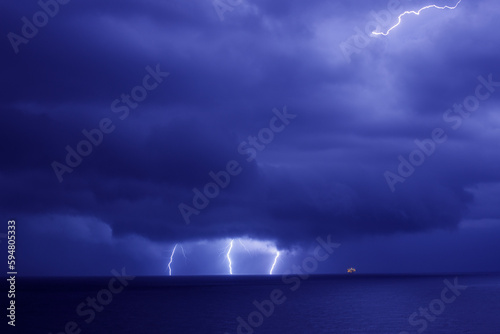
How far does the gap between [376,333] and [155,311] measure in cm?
4026

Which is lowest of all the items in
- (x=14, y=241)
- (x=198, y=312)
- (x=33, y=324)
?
(x=14, y=241)

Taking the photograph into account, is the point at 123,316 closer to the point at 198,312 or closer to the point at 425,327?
the point at 198,312

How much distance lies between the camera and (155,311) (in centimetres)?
8838

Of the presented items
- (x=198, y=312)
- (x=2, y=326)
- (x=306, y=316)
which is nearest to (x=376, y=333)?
(x=306, y=316)

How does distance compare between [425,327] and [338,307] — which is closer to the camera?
[425,327]

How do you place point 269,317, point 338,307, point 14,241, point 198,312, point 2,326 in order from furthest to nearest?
point 338,307 → point 198,312 → point 269,317 → point 2,326 → point 14,241

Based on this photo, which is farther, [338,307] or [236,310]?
[338,307]

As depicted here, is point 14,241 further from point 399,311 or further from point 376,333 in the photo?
point 399,311

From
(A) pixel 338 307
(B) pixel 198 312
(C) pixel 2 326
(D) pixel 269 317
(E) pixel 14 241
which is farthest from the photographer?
(A) pixel 338 307

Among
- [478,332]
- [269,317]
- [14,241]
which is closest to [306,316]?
[269,317]

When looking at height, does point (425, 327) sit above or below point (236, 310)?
below

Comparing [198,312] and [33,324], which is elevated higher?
[198,312]

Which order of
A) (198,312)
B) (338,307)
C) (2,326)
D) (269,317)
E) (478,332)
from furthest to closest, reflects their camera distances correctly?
1. (338,307)
2. (198,312)
3. (269,317)
4. (2,326)
5. (478,332)

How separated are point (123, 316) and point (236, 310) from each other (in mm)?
18132
